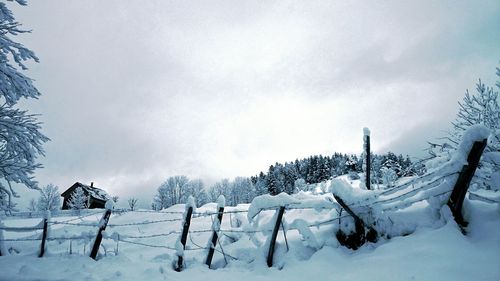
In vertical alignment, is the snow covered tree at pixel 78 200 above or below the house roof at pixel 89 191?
below

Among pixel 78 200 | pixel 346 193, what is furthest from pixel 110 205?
pixel 78 200

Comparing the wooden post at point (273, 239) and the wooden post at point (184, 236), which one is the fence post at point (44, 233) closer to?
the wooden post at point (184, 236)

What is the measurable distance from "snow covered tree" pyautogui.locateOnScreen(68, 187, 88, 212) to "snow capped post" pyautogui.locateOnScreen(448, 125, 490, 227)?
4777 centimetres

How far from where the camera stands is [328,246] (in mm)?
5359

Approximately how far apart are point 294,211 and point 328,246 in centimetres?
318

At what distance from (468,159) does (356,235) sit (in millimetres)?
2277

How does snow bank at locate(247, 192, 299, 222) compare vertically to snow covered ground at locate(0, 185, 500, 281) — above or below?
above

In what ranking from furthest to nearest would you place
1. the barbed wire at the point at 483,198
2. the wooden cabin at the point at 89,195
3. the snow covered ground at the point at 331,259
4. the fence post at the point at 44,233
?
the wooden cabin at the point at 89,195 → the fence post at the point at 44,233 → the barbed wire at the point at 483,198 → the snow covered ground at the point at 331,259

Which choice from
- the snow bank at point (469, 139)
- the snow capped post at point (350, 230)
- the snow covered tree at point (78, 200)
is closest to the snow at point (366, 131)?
the snow capped post at point (350, 230)

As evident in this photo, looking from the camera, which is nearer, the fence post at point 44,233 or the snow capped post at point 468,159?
the snow capped post at point 468,159

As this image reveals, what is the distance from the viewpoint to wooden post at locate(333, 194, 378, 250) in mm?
5219

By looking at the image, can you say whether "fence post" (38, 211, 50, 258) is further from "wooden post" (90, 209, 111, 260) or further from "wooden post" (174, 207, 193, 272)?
"wooden post" (174, 207, 193, 272)

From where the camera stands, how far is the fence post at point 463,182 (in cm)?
418

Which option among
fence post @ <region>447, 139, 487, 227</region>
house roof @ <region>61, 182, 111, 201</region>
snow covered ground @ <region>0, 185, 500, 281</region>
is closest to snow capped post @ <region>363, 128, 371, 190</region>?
snow covered ground @ <region>0, 185, 500, 281</region>
